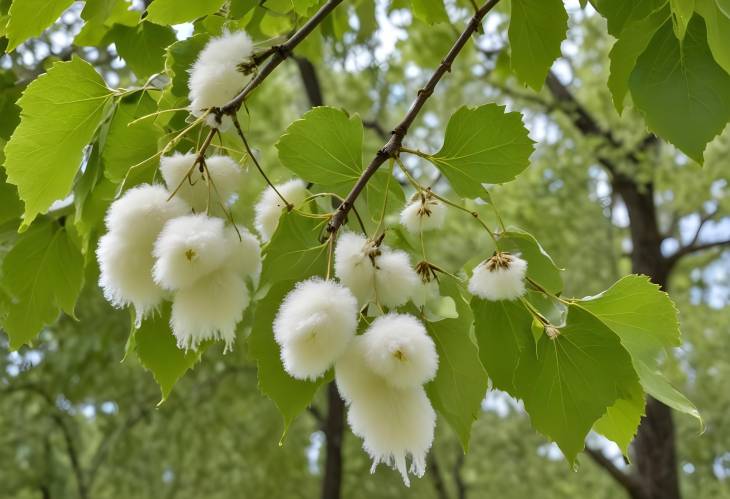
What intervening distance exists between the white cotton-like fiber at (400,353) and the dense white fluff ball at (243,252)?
0.44 feet

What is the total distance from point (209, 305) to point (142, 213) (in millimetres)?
96

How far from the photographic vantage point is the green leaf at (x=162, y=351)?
0.75 metres

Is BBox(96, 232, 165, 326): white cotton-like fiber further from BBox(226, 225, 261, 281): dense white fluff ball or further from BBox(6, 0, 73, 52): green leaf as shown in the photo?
BBox(6, 0, 73, 52): green leaf

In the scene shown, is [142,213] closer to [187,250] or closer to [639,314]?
[187,250]

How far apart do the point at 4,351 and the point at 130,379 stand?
77 centimetres

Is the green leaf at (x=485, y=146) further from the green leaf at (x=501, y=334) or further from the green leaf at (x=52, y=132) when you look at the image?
the green leaf at (x=52, y=132)

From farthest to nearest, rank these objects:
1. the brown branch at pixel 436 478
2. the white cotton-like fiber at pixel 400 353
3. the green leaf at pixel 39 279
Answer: the brown branch at pixel 436 478
the green leaf at pixel 39 279
the white cotton-like fiber at pixel 400 353

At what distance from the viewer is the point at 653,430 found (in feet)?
12.6

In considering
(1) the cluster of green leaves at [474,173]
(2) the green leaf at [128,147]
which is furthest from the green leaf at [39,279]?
(2) the green leaf at [128,147]

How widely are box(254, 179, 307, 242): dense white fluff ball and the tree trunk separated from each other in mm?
2921

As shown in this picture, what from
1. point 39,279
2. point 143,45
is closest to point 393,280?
point 39,279

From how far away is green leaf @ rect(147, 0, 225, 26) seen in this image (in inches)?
28.5

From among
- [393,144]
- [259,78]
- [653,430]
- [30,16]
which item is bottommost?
[653,430]

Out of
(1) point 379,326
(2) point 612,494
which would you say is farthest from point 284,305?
(2) point 612,494
